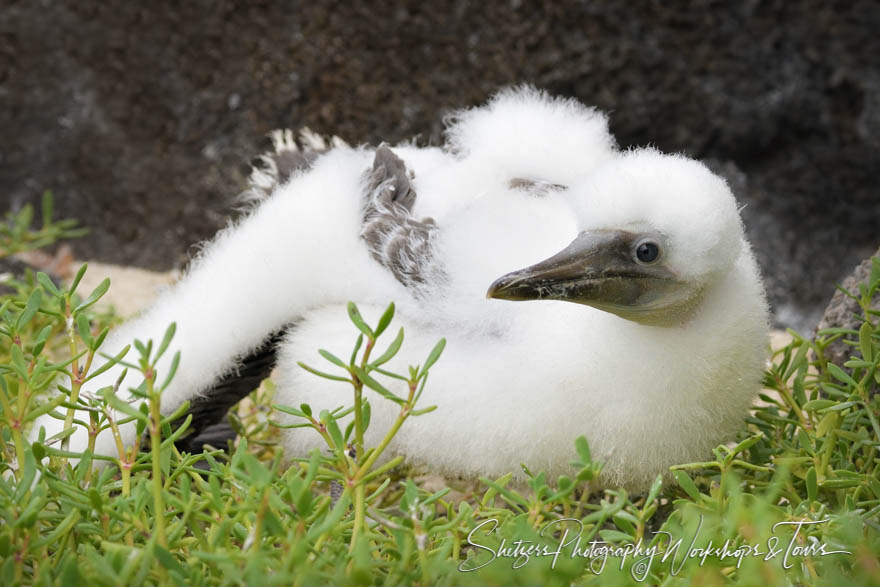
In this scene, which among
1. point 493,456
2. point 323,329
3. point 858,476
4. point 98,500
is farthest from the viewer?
point 323,329

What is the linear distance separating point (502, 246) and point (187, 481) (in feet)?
2.13

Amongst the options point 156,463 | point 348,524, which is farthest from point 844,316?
point 156,463

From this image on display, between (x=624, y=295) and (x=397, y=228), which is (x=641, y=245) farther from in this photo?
(x=397, y=228)

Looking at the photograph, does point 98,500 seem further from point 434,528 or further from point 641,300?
point 641,300

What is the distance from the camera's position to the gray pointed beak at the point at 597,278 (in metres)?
1.21

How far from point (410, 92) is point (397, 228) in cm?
139

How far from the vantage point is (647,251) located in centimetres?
125

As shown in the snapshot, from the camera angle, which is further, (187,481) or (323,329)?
(323,329)

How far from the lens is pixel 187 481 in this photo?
95 centimetres

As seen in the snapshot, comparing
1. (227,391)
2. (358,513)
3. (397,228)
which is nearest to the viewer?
(358,513)

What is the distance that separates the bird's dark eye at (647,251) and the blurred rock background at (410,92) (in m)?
1.46

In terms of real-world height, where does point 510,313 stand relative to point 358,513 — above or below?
above

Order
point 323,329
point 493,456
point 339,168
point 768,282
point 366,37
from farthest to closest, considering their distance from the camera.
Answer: point 768,282
point 366,37
point 339,168
point 323,329
point 493,456

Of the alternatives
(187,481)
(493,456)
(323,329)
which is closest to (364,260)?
(323,329)
